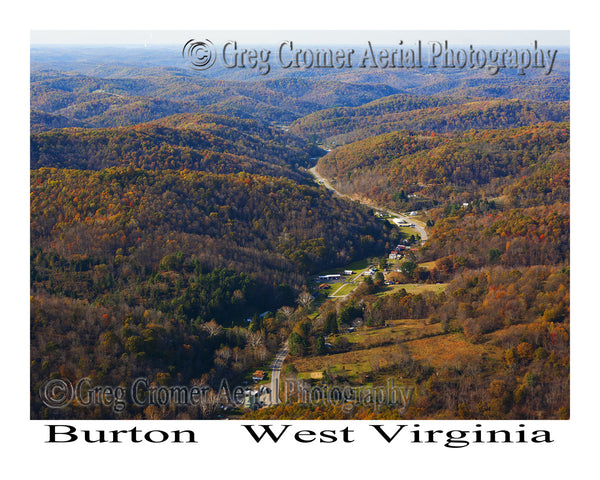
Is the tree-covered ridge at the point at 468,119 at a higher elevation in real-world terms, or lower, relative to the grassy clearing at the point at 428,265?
higher

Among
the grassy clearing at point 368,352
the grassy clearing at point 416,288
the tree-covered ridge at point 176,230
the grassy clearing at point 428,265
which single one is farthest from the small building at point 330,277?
the grassy clearing at point 368,352

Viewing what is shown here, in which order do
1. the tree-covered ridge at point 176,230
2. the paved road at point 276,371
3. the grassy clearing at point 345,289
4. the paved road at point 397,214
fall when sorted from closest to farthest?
the paved road at point 276,371
the tree-covered ridge at point 176,230
the grassy clearing at point 345,289
the paved road at point 397,214

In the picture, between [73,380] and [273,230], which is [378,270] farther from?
[73,380]

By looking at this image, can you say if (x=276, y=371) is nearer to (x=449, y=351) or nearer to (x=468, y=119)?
(x=449, y=351)

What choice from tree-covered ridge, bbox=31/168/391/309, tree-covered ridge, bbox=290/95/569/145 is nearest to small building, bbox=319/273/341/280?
tree-covered ridge, bbox=31/168/391/309

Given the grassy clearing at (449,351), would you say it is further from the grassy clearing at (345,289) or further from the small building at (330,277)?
the small building at (330,277)

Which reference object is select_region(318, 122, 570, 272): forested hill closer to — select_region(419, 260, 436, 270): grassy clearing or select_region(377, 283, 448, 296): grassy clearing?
select_region(419, 260, 436, 270): grassy clearing

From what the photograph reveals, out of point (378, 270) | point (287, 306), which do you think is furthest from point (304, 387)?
point (378, 270)

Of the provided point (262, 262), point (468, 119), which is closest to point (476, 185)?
point (262, 262)

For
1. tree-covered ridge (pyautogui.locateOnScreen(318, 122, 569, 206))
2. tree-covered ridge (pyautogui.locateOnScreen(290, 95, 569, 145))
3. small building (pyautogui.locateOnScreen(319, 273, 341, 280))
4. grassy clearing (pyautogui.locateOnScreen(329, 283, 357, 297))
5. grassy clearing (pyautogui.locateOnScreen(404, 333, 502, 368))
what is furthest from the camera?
tree-covered ridge (pyautogui.locateOnScreen(290, 95, 569, 145))

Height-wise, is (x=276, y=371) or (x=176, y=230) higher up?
(x=176, y=230)

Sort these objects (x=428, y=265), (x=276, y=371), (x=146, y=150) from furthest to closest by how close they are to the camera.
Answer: (x=146, y=150) → (x=428, y=265) → (x=276, y=371)

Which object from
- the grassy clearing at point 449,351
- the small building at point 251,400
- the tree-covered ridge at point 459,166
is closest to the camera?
the small building at point 251,400
